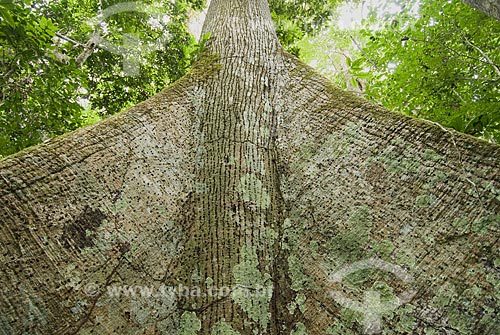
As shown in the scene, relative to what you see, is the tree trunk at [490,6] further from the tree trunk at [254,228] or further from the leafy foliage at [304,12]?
the leafy foliage at [304,12]

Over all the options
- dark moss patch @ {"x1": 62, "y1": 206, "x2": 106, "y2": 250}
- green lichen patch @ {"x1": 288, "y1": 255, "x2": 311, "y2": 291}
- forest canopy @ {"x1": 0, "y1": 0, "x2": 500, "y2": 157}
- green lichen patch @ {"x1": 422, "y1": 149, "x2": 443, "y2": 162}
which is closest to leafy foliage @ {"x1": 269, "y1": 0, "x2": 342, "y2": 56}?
forest canopy @ {"x1": 0, "y1": 0, "x2": 500, "y2": 157}

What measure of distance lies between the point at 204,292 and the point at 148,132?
3.18 feet

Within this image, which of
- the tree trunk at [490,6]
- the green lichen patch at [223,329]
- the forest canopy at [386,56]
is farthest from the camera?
the forest canopy at [386,56]

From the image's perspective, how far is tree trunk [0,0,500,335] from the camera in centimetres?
133

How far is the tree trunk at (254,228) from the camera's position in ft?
4.36

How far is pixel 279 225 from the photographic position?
69.9 inches

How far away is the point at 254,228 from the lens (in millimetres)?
1739

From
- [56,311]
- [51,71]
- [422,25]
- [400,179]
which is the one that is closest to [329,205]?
[400,179]

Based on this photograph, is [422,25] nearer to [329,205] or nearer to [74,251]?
[329,205]

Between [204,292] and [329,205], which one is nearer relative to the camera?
[204,292]
